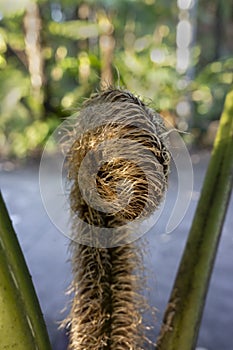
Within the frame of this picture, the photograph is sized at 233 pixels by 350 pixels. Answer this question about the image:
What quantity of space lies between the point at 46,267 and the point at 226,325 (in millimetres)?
869

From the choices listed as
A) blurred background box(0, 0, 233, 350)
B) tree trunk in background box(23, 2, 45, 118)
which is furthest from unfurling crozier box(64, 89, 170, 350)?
tree trunk in background box(23, 2, 45, 118)

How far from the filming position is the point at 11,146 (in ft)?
13.1

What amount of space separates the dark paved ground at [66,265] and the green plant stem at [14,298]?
0.82 feet

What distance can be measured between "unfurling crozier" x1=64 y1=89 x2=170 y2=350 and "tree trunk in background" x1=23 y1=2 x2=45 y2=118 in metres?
3.21

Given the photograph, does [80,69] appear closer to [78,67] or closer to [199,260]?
[78,67]

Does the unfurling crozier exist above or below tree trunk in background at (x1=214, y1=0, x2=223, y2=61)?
below

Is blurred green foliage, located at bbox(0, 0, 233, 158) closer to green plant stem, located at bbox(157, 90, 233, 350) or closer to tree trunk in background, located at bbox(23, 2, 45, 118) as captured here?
tree trunk in background, located at bbox(23, 2, 45, 118)

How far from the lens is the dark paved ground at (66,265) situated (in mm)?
1495

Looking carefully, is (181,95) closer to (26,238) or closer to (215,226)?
(26,238)

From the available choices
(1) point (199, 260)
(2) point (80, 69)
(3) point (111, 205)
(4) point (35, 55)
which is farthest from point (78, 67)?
(3) point (111, 205)

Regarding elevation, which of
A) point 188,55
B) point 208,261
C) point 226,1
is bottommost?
point 208,261

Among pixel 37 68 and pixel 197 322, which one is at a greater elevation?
pixel 37 68

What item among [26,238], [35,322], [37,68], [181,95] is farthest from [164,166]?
[181,95]

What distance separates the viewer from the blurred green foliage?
3.64m
